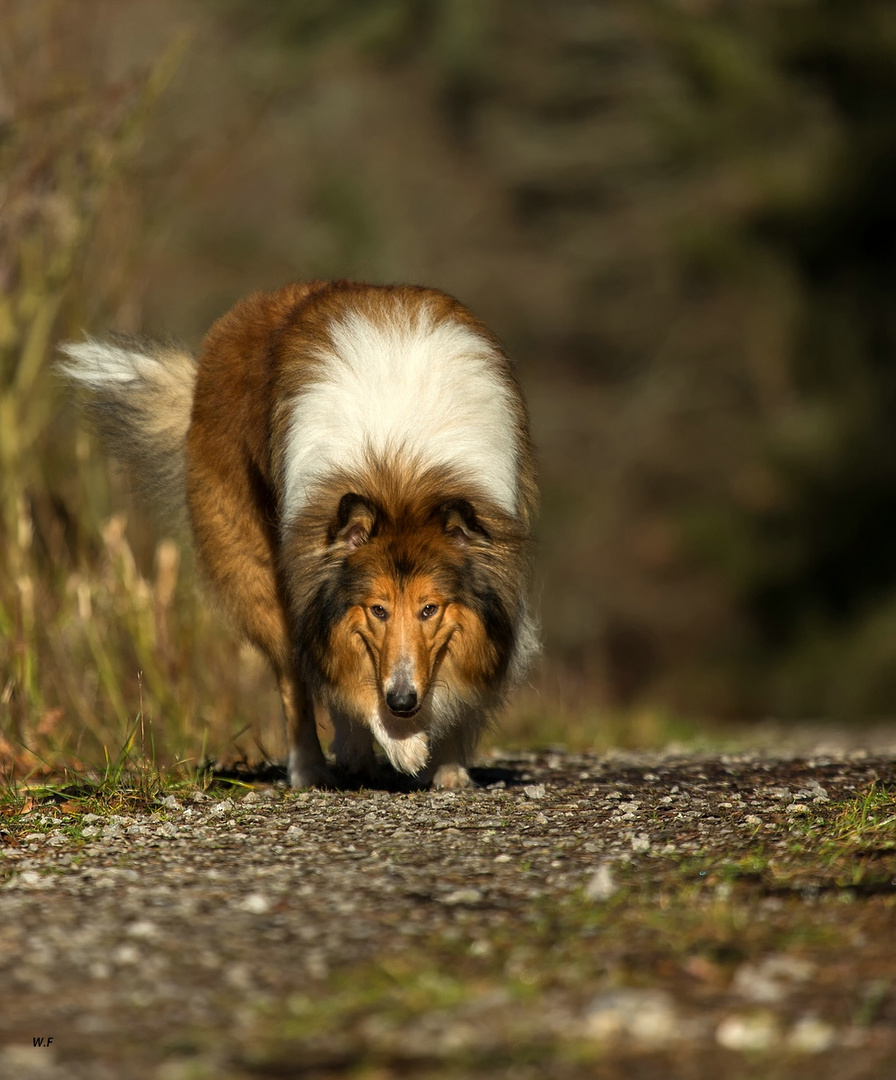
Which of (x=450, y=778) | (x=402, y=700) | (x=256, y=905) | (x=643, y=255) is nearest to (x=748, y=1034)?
(x=256, y=905)

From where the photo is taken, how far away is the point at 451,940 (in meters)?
3.61

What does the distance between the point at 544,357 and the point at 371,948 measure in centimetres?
1948

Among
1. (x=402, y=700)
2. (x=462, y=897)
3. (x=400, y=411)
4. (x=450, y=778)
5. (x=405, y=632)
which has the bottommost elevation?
(x=462, y=897)

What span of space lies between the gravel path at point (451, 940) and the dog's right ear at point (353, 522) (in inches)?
38.5

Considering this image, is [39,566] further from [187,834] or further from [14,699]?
[187,834]

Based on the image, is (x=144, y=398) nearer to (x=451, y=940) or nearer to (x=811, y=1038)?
(x=451, y=940)

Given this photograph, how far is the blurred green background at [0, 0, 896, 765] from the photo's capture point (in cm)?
1814

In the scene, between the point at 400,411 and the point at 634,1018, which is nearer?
the point at 634,1018

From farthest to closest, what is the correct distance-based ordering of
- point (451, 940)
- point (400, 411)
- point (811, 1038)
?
point (400, 411) → point (451, 940) → point (811, 1038)

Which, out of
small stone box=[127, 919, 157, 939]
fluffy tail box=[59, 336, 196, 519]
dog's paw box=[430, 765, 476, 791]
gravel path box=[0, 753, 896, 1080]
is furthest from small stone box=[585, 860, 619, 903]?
fluffy tail box=[59, 336, 196, 519]

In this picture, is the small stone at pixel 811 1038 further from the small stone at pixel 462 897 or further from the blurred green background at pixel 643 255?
the blurred green background at pixel 643 255

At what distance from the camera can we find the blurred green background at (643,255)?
18.1 m

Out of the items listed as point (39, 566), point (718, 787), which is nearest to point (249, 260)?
point (39, 566)

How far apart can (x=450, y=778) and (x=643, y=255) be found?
16517mm
